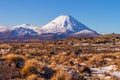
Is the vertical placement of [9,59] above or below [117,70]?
above

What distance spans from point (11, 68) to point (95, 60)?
1147 centimetres

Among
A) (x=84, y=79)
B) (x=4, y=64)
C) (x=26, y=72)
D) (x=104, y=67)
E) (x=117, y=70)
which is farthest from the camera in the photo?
(x=104, y=67)

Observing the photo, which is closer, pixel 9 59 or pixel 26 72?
pixel 26 72

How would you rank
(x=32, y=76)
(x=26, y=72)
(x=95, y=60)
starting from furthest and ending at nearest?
1. (x=95, y=60)
2. (x=26, y=72)
3. (x=32, y=76)

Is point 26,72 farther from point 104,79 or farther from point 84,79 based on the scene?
point 104,79

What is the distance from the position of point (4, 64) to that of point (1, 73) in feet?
7.65

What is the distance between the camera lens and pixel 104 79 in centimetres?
1752

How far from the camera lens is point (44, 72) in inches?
660

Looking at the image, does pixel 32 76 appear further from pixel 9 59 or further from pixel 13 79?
pixel 9 59

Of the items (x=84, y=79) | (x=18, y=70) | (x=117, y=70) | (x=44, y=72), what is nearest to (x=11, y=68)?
(x=18, y=70)

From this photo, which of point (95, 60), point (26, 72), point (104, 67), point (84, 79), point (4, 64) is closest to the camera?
point (26, 72)

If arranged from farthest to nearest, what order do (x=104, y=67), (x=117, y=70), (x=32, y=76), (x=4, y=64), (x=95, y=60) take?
(x=95, y=60), (x=104, y=67), (x=117, y=70), (x=4, y=64), (x=32, y=76)

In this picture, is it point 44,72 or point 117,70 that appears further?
point 117,70

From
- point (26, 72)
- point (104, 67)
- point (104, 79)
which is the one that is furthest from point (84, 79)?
point (104, 67)
